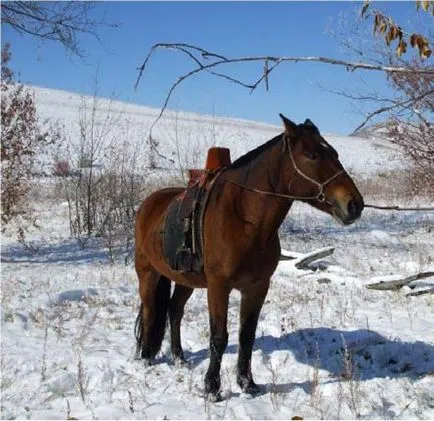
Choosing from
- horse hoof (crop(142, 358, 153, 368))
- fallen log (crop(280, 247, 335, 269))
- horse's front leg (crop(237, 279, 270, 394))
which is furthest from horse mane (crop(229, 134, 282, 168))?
fallen log (crop(280, 247, 335, 269))

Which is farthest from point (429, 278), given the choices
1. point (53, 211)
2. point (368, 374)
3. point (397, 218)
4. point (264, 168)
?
point (53, 211)

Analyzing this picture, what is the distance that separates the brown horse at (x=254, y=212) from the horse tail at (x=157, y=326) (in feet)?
2.45

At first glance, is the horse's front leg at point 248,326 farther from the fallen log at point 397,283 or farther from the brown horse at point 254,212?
the fallen log at point 397,283

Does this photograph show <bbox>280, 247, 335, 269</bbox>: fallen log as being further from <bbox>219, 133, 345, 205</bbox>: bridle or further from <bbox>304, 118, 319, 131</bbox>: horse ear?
<bbox>304, 118, 319, 131</bbox>: horse ear

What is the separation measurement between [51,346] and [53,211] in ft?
43.2

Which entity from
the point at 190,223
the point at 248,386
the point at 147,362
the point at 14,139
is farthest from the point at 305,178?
the point at 14,139

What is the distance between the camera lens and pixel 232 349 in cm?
539

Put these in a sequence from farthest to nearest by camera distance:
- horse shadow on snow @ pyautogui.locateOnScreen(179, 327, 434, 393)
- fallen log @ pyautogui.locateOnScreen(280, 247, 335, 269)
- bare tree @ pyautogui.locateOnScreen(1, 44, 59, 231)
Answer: bare tree @ pyautogui.locateOnScreen(1, 44, 59, 231) < fallen log @ pyautogui.locateOnScreen(280, 247, 335, 269) < horse shadow on snow @ pyautogui.locateOnScreen(179, 327, 434, 393)

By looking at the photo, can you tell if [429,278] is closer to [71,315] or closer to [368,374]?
[368,374]

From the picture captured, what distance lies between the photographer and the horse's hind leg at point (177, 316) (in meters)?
5.22

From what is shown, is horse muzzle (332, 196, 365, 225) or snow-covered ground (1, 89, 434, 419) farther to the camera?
snow-covered ground (1, 89, 434, 419)

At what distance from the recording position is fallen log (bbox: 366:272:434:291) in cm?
706

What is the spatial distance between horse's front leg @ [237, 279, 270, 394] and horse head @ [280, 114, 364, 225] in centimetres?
86

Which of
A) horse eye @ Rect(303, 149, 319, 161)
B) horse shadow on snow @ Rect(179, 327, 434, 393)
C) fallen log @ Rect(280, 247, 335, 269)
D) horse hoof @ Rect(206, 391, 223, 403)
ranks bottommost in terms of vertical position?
horse hoof @ Rect(206, 391, 223, 403)
